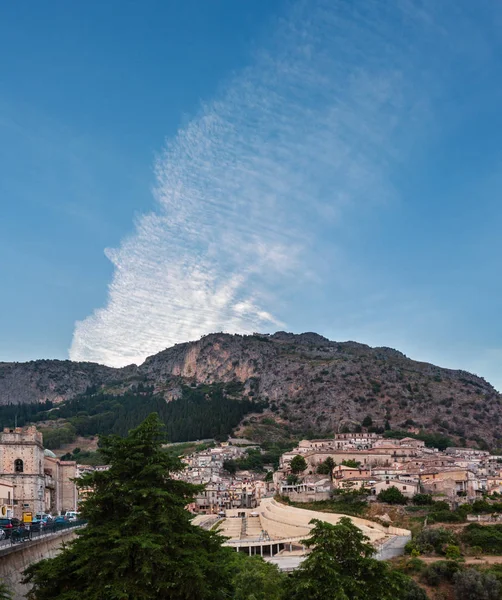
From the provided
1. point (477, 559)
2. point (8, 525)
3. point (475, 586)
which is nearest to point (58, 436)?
point (477, 559)

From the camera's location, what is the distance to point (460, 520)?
53438mm

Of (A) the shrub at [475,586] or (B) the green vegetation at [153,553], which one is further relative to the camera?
(A) the shrub at [475,586]

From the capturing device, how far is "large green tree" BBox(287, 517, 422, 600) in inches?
663

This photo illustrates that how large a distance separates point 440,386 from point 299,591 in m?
168

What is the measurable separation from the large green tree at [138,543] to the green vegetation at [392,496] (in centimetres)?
4988

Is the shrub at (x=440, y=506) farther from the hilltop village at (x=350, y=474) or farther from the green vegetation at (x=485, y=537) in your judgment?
the green vegetation at (x=485, y=537)

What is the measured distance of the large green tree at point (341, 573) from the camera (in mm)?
16844

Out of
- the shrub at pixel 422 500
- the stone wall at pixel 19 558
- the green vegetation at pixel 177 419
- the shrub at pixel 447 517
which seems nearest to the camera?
the stone wall at pixel 19 558

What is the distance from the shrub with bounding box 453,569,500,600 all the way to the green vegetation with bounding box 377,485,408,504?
2749 centimetres

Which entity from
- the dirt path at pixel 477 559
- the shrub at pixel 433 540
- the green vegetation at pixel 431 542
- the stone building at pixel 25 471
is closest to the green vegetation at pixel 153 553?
the stone building at pixel 25 471

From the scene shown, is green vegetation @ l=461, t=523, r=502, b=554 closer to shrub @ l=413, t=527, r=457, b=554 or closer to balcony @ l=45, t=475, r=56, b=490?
shrub @ l=413, t=527, r=457, b=554

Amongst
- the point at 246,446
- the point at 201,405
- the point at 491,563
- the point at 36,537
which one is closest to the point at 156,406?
the point at 201,405

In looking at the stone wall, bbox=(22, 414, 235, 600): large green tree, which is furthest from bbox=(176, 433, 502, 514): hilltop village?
bbox=(22, 414, 235, 600): large green tree

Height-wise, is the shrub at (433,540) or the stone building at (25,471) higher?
the stone building at (25,471)
